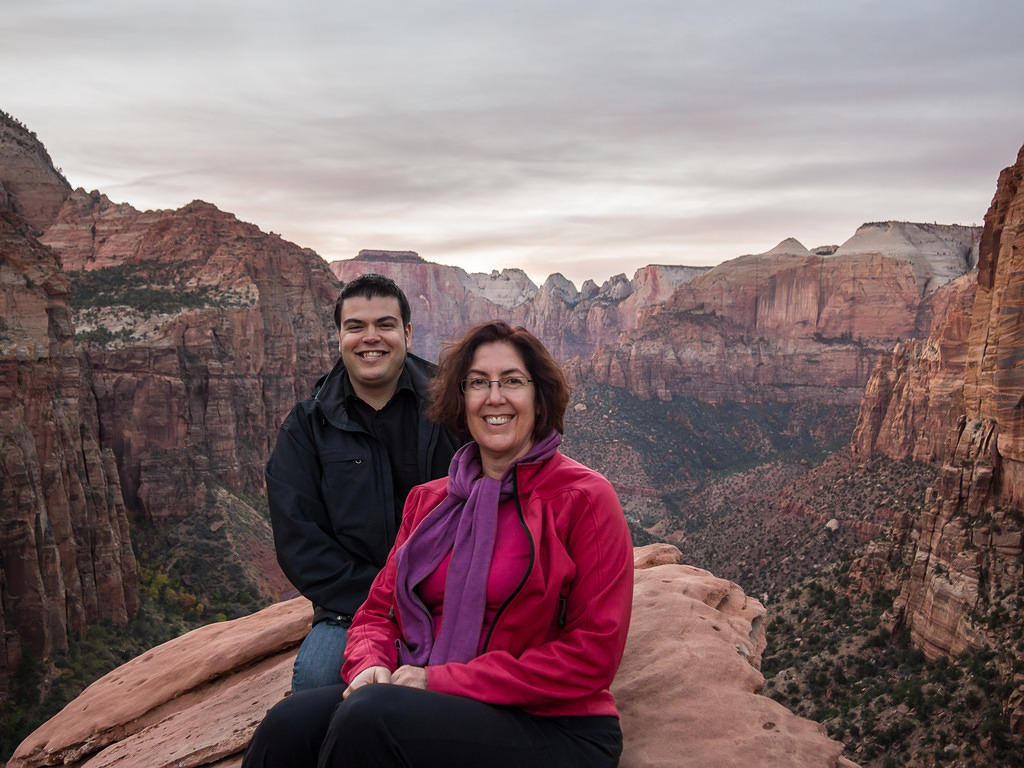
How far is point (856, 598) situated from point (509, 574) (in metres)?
25.6

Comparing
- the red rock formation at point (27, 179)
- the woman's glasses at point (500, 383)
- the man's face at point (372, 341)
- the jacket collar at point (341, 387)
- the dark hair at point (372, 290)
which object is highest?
the red rock formation at point (27, 179)

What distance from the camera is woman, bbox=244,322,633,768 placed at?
3365 mm

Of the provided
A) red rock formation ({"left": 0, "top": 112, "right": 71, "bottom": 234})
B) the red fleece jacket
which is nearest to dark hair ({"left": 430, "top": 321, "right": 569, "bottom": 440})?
the red fleece jacket

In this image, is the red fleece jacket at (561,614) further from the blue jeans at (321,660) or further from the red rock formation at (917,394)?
the red rock formation at (917,394)

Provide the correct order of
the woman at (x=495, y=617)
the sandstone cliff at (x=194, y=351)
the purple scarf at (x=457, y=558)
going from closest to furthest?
1. the woman at (x=495, y=617)
2. the purple scarf at (x=457, y=558)
3. the sandstone cliff at (x=194, y=351)

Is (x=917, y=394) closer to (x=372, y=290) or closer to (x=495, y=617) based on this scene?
(x=372, y=290)

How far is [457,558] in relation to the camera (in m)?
3.75

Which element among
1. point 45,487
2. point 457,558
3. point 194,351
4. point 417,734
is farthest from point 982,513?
point 194,351

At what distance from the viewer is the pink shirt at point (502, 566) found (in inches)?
143

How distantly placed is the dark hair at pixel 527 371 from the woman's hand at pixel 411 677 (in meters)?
1.38

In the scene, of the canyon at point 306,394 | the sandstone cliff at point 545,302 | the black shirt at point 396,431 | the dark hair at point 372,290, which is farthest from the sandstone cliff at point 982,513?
the sandstone cliff at point 545,302

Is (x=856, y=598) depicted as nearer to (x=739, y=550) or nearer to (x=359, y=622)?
(x=739, y=550)

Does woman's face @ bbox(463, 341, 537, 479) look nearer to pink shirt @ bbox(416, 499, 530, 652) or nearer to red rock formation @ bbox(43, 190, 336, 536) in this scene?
pink shirt @ bbox(416, 499, 530, 652)

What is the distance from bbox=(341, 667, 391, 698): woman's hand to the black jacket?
1.31m
